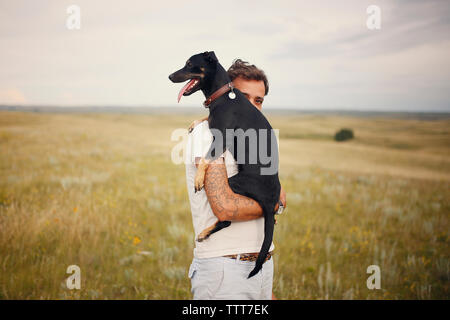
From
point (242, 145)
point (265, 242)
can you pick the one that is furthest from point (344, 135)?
point (265, 242)

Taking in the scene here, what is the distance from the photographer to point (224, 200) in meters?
1.59

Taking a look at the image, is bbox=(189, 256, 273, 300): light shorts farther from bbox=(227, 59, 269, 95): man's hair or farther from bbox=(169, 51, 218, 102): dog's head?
bbox=(227, 59, 269, 95): man's hair

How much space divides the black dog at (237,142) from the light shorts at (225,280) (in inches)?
3.0

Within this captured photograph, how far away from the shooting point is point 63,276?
3658 mm

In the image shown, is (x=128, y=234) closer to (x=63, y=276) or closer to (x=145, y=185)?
(x=63, y=276)

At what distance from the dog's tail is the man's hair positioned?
1.24 metres

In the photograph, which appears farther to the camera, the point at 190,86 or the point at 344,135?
the point at 344,135

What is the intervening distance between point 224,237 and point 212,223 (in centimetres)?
12

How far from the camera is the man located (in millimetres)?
1630

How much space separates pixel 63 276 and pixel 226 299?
121 inches

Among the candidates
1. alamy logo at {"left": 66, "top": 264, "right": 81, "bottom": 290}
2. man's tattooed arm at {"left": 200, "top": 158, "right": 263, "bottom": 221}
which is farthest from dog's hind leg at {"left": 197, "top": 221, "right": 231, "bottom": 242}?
alamy logo at {"left": 66, "top": 264, "right": 81, "bottom": 290}

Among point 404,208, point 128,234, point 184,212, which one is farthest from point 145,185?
point 404,208

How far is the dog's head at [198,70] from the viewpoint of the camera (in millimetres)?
2316

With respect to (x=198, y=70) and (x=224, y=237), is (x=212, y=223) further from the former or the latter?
(x=198, y=70)
